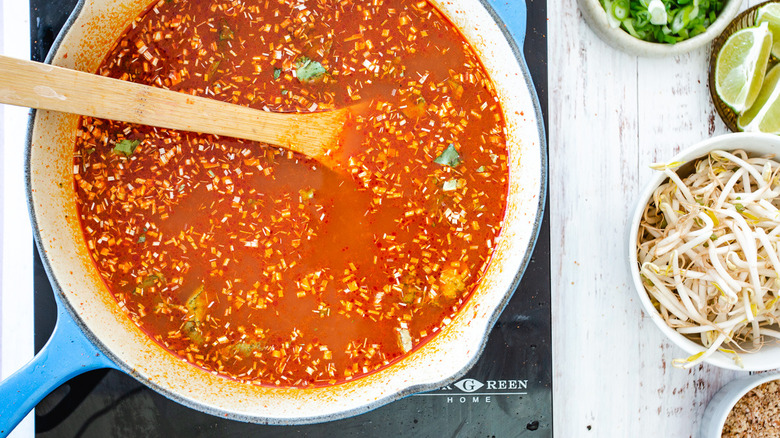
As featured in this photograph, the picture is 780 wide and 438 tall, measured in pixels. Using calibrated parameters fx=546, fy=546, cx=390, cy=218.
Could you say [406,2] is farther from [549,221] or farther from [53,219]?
[53,219]

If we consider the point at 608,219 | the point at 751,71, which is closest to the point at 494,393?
the point at 608,219

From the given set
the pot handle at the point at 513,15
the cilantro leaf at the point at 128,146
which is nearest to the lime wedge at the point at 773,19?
the pot handle at the point at 513,15

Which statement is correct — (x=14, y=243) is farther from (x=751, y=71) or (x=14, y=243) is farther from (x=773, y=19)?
(x=773, y=19)

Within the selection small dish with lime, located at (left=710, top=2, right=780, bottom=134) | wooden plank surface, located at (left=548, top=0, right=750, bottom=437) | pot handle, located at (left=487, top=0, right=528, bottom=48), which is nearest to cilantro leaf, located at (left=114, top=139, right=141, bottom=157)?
pot handle, located at (left=487, top=0, right=528, bottom=48)

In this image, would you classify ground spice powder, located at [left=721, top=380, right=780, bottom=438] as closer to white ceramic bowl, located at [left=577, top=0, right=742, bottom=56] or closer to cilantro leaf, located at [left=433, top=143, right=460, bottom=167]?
white ceramic bowl, located at [left=577, top=0, right=742, bottom=56]

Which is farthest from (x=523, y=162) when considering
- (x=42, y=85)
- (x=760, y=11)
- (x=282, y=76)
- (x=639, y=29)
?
(x=42, y=85)

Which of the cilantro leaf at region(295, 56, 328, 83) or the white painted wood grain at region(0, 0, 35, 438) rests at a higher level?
the cilantro leaf at region(295, 56, 328, 83)
